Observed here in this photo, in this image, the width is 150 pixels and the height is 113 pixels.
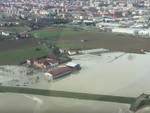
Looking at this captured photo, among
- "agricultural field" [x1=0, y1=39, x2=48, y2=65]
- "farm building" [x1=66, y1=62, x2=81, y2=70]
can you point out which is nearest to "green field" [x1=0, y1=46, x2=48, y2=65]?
"agricultural field" [x1=0, y1=39, x2=48, y2=65]

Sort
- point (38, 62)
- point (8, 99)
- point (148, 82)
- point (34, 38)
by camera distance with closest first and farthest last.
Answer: point (8, 99) < point (148, 82) < point (38, 62) < point (34, 38)

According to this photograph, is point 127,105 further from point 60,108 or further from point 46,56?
point 46,56

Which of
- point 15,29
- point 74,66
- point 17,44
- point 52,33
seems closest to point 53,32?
point 52,33

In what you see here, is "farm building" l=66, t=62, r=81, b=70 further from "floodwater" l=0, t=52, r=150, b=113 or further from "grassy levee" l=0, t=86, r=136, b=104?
"grassy levee" l=0, t=86, r=136, b=104

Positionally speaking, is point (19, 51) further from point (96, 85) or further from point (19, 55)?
point (96, 85)

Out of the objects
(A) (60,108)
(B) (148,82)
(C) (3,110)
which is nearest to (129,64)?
(B) (148,82)
